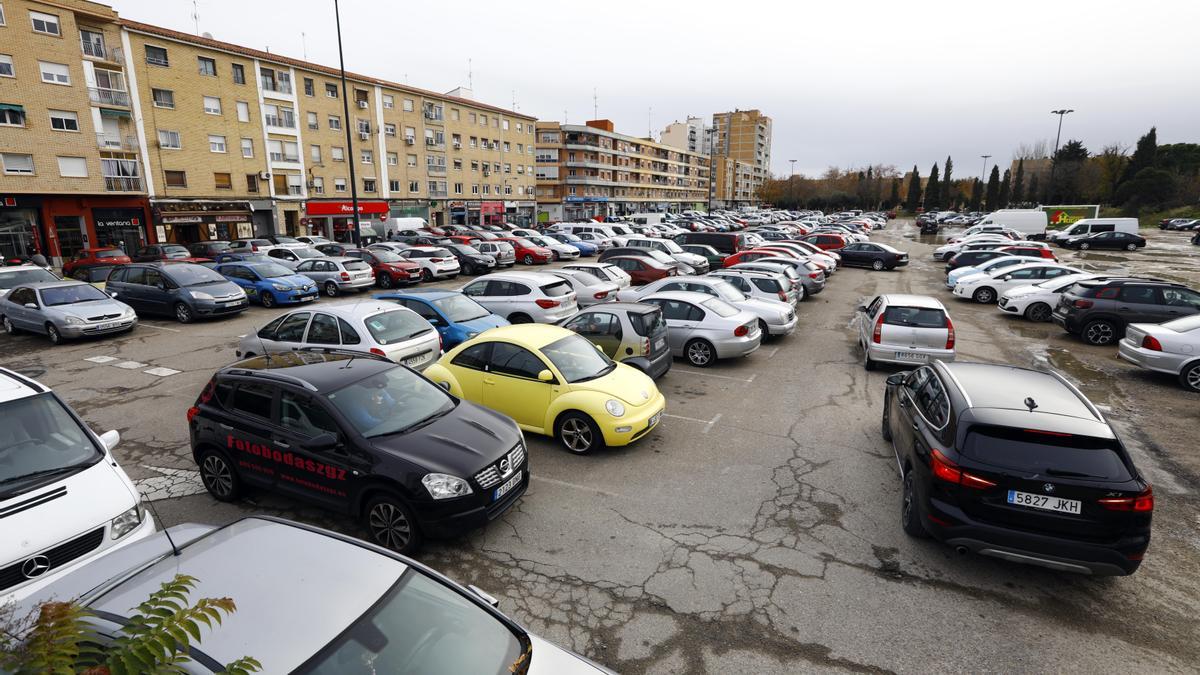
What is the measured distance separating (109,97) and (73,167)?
181 inches

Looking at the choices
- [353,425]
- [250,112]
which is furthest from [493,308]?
[250,112]

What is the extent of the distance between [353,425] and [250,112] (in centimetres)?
4368

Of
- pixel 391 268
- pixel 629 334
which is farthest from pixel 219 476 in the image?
pixel 391 268

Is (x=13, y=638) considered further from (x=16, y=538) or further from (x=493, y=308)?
(x=493, y=308)

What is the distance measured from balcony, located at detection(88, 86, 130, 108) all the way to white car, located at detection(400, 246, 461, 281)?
72.7ft

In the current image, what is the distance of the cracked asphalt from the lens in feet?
14.0

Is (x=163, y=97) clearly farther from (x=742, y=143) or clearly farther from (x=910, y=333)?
(x=742, y=143)

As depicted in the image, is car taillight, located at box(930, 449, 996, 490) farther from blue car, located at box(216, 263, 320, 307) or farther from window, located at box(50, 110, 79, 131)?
window, located at box(50, 110, 79, 131)

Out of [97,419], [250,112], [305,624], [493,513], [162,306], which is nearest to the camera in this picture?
[305,624]

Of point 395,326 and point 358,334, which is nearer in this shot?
point 358,334

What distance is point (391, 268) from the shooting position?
22.8m

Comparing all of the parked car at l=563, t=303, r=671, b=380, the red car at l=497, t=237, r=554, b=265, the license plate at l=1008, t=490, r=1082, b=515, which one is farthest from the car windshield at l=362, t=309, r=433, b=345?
the red car at l=497, t=237, r=554, b=265

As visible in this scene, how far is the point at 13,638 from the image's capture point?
1.86m

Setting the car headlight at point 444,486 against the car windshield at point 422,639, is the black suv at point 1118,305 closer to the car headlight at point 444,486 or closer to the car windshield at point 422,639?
the car headlight at point 444,486
